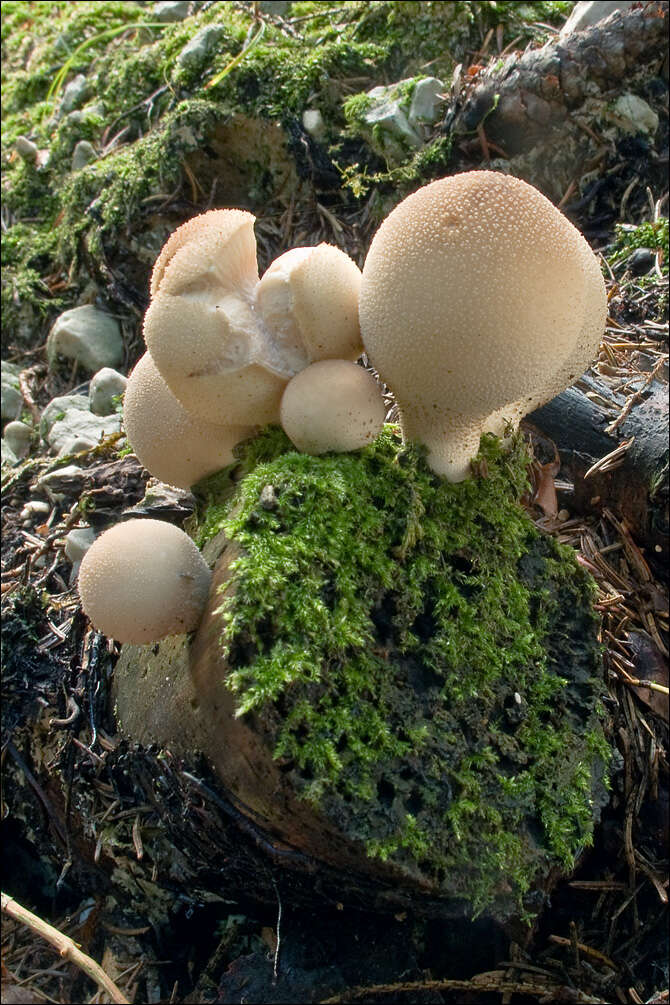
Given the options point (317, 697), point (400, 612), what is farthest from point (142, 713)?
point (400, 612)

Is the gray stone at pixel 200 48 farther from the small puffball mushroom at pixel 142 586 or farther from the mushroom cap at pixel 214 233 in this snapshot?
the small puffball mushroom at pixel 142 586

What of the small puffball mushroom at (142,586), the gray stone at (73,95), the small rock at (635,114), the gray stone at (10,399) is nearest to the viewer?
the small puffball mushroom at (142,586)

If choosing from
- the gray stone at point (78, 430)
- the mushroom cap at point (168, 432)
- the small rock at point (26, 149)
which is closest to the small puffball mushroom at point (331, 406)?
the mushroom cap at point (168, 432)

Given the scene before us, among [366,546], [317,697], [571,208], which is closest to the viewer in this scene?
[317,697]

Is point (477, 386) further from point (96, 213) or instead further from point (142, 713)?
point (96, 213)

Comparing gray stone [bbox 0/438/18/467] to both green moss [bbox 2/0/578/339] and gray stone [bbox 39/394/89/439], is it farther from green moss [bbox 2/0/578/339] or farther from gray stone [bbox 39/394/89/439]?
green moss [bbox 2/0/578/339]
